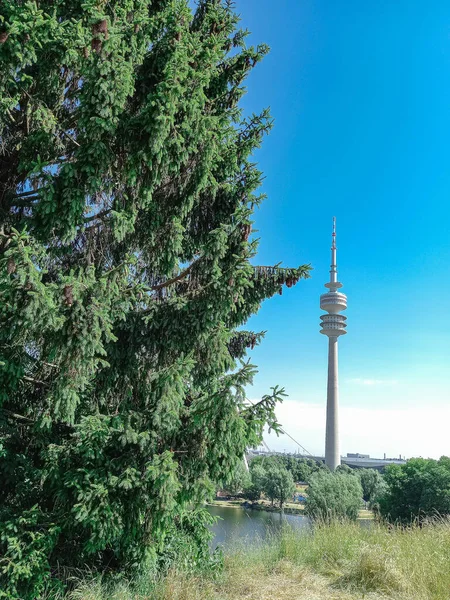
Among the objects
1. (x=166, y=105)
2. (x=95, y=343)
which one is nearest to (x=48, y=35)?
(x=166, y=105)

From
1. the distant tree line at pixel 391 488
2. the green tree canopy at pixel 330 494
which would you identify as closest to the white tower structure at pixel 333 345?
the distant tree line at pixel 391 488

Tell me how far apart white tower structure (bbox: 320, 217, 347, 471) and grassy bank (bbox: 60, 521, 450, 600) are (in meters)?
62.8

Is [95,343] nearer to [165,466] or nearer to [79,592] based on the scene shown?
[165,466]

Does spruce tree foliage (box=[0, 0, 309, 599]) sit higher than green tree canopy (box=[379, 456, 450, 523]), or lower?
higher

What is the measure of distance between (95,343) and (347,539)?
430 cm

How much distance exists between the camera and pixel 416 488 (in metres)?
33.2

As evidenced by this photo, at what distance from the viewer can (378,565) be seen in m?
4.56

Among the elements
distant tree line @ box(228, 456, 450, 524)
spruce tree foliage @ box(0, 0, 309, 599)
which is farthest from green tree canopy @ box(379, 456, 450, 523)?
spruce tree foliage @ box(0, 0, 309, 599)

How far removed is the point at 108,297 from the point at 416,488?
3630 centimetres

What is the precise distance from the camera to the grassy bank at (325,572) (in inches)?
157

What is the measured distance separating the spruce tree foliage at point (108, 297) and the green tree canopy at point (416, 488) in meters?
32.8

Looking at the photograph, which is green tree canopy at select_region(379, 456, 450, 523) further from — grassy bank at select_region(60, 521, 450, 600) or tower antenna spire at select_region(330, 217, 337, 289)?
tower antenna spire at select_region(330, 217, 337, 289)

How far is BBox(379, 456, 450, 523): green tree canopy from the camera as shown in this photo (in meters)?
31.6

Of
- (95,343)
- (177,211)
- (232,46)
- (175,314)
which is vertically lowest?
(95,343)
